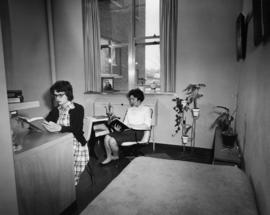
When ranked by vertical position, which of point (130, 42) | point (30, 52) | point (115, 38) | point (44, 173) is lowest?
point (44, 173)

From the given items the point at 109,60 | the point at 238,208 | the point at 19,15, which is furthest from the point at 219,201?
the point at 19,15

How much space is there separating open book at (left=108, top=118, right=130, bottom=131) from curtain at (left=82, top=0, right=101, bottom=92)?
1.32 meters

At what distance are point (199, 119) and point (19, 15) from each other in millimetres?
3736

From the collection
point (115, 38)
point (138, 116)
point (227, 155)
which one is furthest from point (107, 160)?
point (115, 38)

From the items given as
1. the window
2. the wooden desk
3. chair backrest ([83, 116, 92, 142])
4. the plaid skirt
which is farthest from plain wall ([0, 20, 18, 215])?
the window

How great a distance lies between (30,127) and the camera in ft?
6.67

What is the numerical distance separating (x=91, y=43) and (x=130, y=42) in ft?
2.59

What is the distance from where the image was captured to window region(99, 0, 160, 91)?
12.6 feet

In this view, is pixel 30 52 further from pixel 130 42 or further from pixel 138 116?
pixel 138 116

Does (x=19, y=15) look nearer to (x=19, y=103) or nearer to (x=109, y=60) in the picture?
(x=109, y=60)

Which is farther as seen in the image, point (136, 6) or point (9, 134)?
point (136, 6)

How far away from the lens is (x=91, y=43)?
13.5ft

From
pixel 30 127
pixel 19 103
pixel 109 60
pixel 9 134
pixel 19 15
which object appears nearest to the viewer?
pixel 9 134

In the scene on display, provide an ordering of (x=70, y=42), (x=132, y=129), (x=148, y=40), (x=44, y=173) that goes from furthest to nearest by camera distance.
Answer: (x=70, y=42), (x=148, y=40), (x=132, y=129), (x=44, y=173)
